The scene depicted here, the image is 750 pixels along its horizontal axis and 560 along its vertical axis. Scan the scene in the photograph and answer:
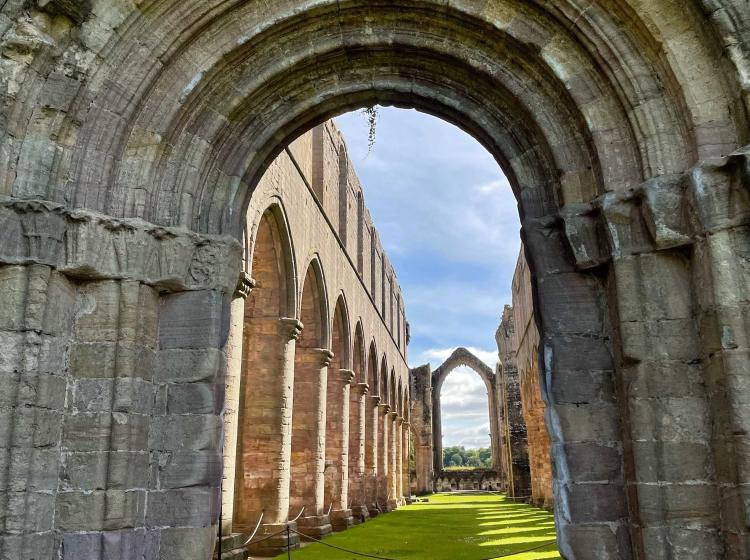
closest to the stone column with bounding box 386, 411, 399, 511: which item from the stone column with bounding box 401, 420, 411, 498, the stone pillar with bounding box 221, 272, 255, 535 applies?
the stone column with bounding box 401, 420, 411, 498

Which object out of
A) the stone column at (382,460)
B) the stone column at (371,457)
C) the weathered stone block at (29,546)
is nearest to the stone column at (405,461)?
the stone column at (382,460)

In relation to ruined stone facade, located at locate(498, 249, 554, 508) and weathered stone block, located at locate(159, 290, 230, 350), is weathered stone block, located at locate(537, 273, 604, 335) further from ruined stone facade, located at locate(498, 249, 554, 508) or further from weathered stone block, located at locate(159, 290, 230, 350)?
ruined stone facade, located at locate(498, 249, 554, 508)

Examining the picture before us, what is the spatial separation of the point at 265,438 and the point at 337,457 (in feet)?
15.5

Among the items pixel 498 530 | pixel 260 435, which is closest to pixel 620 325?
pixel 260 435

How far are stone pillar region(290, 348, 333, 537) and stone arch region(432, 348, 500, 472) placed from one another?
80.6ft

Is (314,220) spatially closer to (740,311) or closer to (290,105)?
(290,105)

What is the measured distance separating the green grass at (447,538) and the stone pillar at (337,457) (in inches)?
18.6

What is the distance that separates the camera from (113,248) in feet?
14.0

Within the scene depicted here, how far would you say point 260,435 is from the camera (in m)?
9.74

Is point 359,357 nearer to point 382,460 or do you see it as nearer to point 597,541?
point 382,460

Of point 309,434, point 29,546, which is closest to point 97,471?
point 29,546

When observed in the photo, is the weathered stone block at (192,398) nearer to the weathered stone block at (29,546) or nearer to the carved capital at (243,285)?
the weathered stone block at (29,546)

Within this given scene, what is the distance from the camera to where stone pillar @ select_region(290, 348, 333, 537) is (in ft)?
39.0

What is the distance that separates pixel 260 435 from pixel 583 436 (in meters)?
6.44
